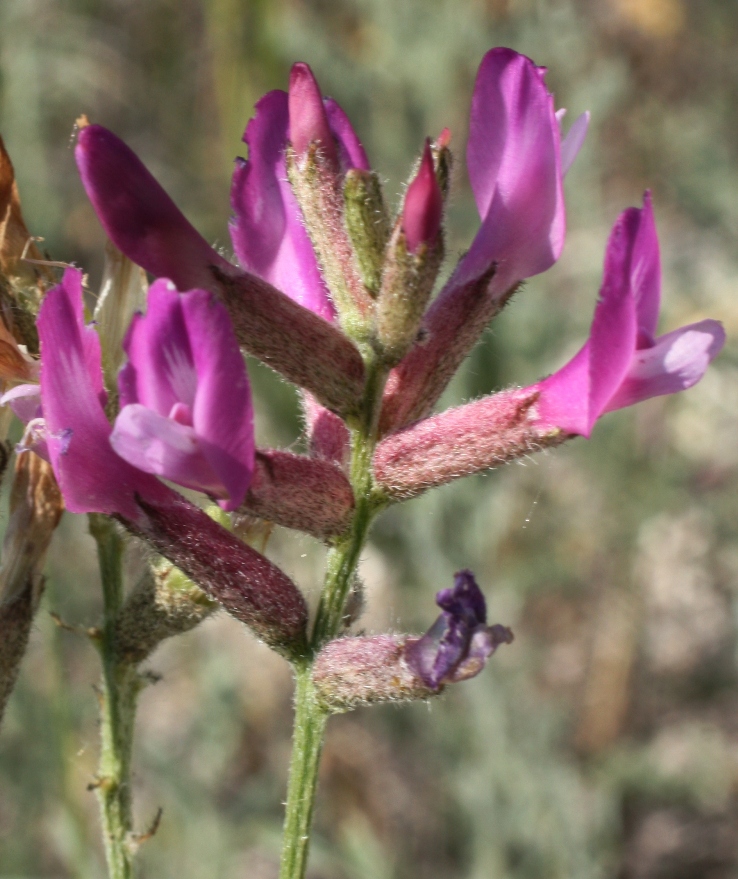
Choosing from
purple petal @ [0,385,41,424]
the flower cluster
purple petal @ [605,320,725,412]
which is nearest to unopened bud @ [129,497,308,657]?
the flower cluster

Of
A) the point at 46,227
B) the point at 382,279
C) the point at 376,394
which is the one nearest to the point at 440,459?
the point at 376,394

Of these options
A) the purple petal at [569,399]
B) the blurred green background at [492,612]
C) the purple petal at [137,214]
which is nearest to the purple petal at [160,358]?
the purple petal at [137,214]

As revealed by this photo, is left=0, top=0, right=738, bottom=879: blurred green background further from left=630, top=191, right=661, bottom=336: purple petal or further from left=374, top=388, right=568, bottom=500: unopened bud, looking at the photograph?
left=630, top=191, right=661, bottom=336: purple petal

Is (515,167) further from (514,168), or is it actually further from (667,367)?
(667,367)

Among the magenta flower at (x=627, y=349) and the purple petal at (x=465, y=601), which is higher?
the magenta flower at (x=627, y=349)

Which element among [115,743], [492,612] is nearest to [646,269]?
[115,743]

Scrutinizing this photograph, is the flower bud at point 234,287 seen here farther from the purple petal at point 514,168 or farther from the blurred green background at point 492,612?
the blurred green background at point 492,612
